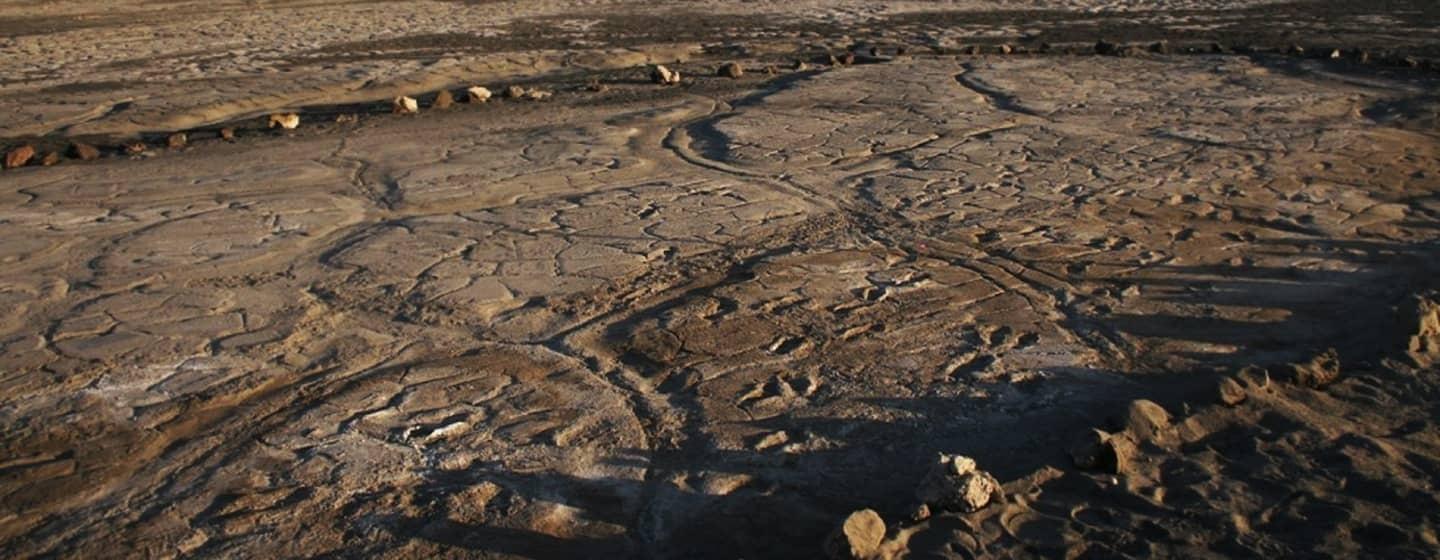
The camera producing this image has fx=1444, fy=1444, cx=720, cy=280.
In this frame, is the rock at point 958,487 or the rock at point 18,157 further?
the rock at point 18,157

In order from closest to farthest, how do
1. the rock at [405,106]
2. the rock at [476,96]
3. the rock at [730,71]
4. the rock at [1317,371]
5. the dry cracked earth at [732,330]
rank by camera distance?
the dry cracked earth at [732,330]
the rock at [1317,371]
the rock at [405,106]
the rock at [476,96]
the rock at [730,71]

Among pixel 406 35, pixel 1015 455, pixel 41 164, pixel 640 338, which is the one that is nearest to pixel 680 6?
pixel 406 35

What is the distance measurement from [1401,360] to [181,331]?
15.1 feet

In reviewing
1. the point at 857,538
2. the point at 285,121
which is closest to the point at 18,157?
the point at 285,121

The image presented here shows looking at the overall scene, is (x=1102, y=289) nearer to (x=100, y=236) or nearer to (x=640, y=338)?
(x=640, y=338)

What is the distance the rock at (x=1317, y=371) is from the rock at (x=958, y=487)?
148 cm

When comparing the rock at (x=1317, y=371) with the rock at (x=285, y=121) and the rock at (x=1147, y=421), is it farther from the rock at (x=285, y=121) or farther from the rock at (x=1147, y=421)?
the rock at (x=285, y=121)

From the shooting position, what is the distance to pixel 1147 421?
4.52 metres

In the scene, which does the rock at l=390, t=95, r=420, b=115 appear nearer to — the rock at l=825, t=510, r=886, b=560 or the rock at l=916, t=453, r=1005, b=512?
the rock at l=916, t=453, r=1005, b=512

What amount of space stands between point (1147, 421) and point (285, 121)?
23.4 feet

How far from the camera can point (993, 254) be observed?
22.0 feet

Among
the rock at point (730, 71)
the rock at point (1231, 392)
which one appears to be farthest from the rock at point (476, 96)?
the rock at point (1231, 392)

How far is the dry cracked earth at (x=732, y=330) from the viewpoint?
417cm

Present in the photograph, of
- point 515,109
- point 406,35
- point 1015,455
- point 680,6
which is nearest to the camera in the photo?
point 1015,455
